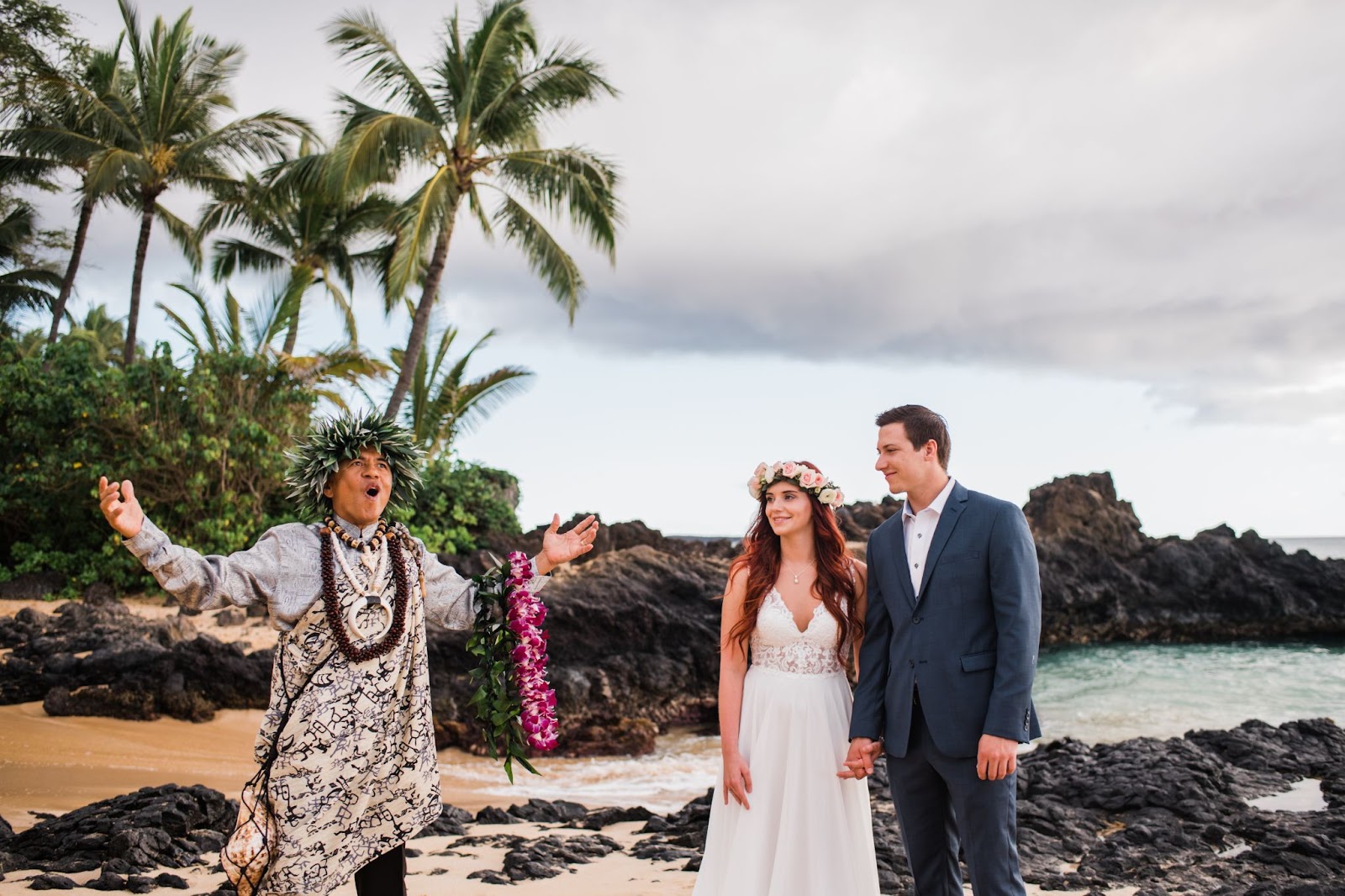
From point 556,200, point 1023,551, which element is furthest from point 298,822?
point 556,200

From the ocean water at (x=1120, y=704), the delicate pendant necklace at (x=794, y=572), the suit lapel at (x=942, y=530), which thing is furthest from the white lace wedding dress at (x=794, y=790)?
the ocean water at (x=1120, y=704)

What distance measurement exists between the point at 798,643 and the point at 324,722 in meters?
1.82

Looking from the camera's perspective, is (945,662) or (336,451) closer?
(945,662)

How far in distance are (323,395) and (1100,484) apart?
1950 centimetres

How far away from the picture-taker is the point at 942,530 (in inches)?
142

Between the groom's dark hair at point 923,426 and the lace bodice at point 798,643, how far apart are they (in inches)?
31.5

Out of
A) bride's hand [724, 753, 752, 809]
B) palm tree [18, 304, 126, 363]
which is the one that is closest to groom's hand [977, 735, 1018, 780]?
bride's hand [724, 753, 752, 809]

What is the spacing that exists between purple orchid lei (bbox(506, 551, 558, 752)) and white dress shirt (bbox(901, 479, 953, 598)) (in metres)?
1.48

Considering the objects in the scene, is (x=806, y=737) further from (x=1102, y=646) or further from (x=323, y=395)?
(x=1102, y=646)

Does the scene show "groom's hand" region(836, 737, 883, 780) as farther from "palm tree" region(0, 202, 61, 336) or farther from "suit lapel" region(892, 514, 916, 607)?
"palm tree" region(0, 202, 61, 336)

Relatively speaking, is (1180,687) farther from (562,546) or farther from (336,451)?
(336,451)

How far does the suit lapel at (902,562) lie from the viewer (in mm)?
Answer: 3633

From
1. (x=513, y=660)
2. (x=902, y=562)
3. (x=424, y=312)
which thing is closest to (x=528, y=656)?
(x=513, y=660)

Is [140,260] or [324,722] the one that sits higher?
[140,260]
